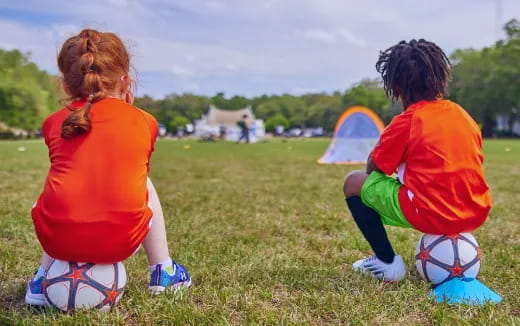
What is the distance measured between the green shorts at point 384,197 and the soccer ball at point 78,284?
1201 mm

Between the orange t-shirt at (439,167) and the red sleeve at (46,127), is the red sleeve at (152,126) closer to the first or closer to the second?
the red sleeve at (46,127)

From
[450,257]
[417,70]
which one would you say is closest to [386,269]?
[450,257]

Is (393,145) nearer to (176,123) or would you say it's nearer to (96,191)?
(96,191)

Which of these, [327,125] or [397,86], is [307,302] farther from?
[327,125]

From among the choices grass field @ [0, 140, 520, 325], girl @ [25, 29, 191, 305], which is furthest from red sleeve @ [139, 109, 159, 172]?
grass field @ [0, 140, 520, 325]

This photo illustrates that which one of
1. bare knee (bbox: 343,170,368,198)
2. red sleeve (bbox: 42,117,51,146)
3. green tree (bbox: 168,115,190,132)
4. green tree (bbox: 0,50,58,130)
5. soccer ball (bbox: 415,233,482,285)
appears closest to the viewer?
red sleeve (bbox: 42,117,51,146)

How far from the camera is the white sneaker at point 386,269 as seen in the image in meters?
2.41

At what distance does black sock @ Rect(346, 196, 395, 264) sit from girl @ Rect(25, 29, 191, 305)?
1.05 meters

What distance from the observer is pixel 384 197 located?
2.29 meters

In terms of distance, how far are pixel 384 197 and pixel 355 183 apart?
211 millimetres

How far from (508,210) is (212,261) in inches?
124

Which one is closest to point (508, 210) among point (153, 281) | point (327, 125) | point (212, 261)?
point (212, 261)

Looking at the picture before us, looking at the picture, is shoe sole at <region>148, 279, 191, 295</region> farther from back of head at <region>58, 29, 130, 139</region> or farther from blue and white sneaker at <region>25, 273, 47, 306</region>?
back of head at <region>58, 29, 130, 139</region>

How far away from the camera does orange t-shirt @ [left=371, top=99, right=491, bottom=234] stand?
84.9 inches
